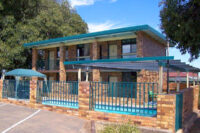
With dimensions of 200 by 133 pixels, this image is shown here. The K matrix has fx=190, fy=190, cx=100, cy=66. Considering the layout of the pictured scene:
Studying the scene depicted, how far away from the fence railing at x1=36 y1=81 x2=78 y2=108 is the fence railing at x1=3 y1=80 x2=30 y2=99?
1.36m

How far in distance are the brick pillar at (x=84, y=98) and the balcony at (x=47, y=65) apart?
523 inches

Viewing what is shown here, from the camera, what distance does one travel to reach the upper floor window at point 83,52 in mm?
18812

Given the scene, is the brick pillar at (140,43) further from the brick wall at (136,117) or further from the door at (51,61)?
the door at (51,61)

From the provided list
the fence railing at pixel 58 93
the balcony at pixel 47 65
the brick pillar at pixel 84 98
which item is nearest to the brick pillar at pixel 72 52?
the balcony at pixel 47 65

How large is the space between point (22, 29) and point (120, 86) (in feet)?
52.2

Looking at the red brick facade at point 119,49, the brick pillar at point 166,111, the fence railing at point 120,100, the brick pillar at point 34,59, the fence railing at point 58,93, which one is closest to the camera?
the brick pillar at point 166,111

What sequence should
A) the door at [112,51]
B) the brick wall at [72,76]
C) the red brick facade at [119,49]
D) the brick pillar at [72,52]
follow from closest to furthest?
the red brick facade at [119,49] < the door at [112,51] < the brick wall at [72,76] < the brick pillar at [72,52]

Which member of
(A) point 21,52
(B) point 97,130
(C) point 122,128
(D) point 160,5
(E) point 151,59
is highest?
(D) point 160,5

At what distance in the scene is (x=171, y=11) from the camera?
934 centimetres

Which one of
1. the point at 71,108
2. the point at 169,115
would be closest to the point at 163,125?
the point at 169,115

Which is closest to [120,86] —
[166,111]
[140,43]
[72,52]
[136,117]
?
[136,117]

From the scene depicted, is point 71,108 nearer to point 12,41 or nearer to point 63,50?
point 63,50

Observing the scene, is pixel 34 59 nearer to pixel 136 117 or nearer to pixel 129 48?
pixel 129 48

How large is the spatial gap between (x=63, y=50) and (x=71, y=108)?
10.4m
